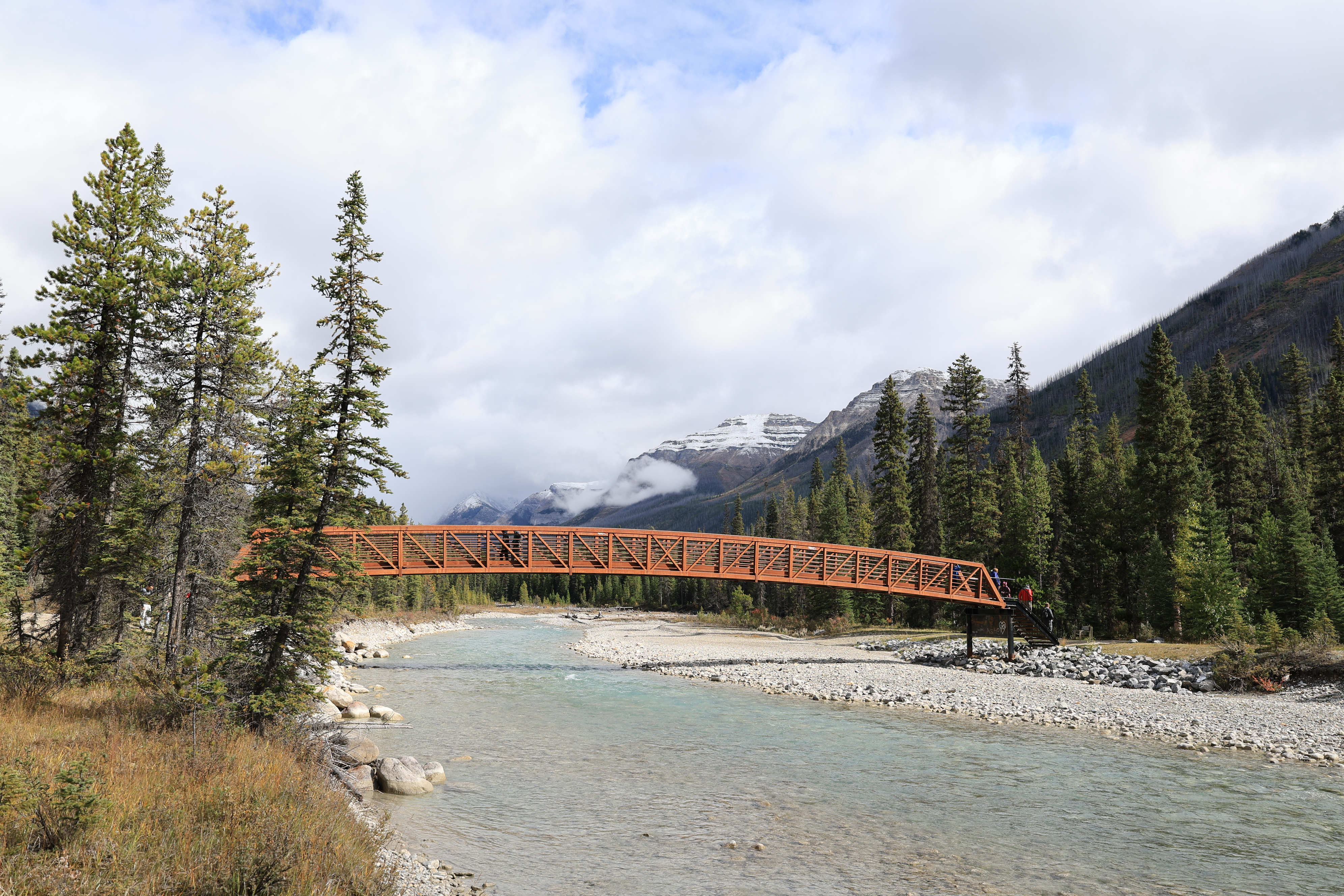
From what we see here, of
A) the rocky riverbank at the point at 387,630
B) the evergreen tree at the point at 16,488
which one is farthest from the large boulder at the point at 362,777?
the rocky riverbank at the point at 387,630

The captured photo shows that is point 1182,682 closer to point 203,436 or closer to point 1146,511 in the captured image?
point 1146,511

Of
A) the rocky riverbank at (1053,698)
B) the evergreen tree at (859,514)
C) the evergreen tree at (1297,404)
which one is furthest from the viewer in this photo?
the evergreen tree at (859,514)

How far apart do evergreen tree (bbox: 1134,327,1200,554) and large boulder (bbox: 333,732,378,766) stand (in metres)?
47.4

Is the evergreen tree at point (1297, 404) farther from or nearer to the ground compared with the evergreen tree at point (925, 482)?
farther from the ground

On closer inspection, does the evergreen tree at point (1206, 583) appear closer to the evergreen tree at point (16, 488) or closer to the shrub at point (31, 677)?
the shrub at point (31, 677)

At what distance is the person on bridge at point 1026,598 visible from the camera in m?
38.8

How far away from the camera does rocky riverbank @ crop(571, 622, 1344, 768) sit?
2002 centimetres

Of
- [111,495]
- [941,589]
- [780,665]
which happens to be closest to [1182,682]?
[941,589]

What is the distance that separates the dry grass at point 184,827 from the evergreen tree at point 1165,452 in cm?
5054

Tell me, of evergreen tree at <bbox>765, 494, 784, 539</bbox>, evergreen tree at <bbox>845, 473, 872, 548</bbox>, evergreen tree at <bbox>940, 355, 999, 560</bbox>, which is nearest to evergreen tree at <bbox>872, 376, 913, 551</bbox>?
evergreen tree at <bbox>845, 473, 872, 548</bbox>

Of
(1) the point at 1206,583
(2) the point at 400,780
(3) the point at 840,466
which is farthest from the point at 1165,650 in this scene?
(3) the point at 840,466

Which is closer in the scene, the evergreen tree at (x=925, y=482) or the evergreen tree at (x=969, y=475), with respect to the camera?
the evergreen tree at (x=969, y=475)

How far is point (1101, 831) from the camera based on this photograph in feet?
42.5

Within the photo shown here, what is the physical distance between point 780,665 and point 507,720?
19437 mm
